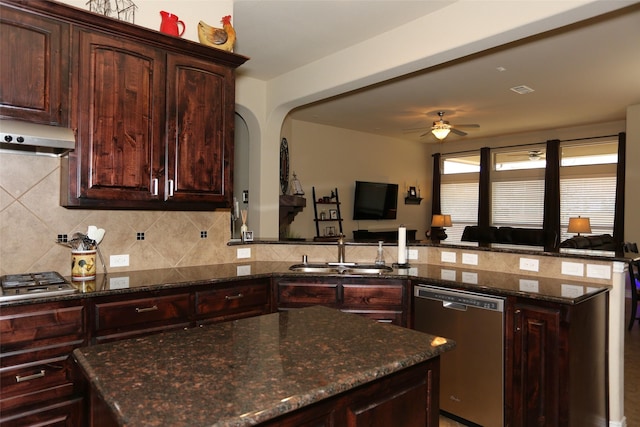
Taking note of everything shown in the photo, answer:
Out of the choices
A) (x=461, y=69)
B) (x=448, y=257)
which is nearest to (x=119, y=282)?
(x=448, y=257)

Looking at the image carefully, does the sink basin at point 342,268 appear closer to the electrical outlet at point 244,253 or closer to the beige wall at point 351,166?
the electrical outlet at point 244,253

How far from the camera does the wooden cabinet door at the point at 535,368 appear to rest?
7.68 ft

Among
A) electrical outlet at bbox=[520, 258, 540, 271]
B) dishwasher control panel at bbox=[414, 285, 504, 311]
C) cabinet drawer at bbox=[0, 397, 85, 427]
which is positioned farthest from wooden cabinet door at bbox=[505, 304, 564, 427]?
cabinet drawer at bbox=[0, 397, 85, 427]

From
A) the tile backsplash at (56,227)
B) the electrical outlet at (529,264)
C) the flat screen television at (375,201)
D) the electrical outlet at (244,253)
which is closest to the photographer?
the tile backsplash at (56,227)

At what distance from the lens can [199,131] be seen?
9.58ft

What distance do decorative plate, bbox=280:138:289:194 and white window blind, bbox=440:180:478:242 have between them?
4814 mm

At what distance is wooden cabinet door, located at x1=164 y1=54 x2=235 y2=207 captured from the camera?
9.20 ft

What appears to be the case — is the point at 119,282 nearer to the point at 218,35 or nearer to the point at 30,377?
the point at 30,377

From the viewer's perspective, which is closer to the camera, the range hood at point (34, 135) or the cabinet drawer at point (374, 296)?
the range hood at point (34, 135)

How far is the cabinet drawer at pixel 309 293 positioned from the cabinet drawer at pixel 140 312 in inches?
28.1

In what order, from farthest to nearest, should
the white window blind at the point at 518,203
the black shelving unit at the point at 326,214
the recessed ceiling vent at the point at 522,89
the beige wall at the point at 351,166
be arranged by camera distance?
the white window blind at the point at 518,203 < the black shelving unit at the point at 326,214 < the beige wall at the point at 351,166 < the recessed ceiling vent at the point at 522,89

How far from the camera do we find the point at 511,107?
255 inches

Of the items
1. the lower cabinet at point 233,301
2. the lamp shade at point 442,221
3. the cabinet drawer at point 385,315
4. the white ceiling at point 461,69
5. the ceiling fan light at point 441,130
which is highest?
the white ceiling at point 461,69

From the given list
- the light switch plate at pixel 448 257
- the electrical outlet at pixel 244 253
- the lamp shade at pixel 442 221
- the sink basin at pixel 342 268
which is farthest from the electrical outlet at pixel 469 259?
the lamp shade at pixel 442 221
